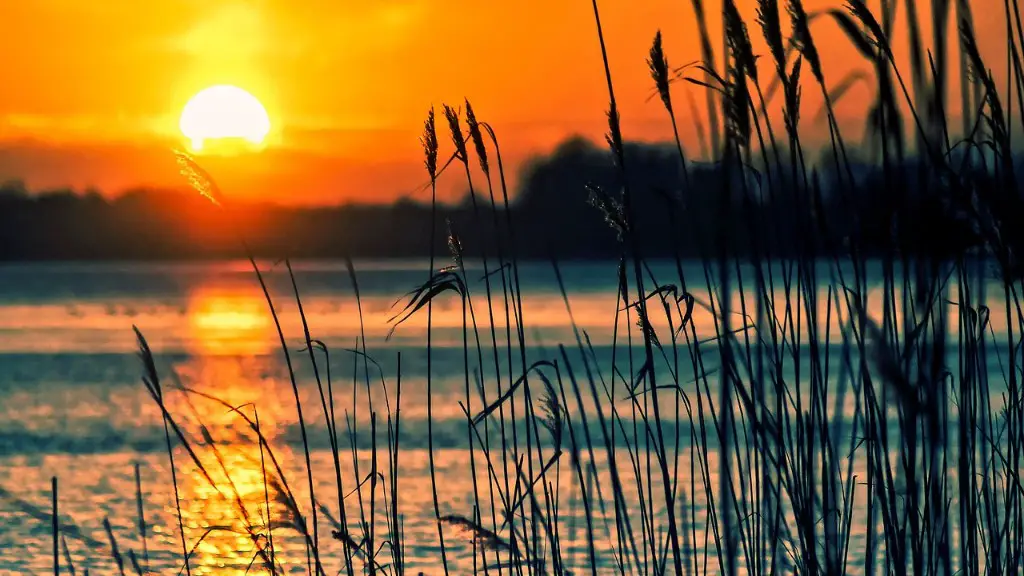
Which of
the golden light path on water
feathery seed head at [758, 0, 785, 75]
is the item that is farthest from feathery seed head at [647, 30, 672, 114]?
the golden light path on water

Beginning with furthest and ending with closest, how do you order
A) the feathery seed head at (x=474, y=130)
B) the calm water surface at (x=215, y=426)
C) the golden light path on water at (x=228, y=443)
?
the calm water surface at (x=215, y=426) → the golden light path on water at (x=228, y=443) → the feathery seed head at (x=474, y=130)

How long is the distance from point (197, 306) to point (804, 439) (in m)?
39.5

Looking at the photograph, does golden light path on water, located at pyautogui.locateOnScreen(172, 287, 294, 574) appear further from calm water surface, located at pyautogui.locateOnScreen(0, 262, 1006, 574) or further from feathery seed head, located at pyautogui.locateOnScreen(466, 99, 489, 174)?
feathery seed head, located at pyautogui.locateOnScreen(466, 99, 489, 174)

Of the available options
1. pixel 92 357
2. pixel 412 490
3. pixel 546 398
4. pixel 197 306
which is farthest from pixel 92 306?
pixel 546 398

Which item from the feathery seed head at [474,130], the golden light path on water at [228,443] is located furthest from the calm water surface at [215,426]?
the feathery seed head at [474,130]

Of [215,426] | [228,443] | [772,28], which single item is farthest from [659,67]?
[215,426]

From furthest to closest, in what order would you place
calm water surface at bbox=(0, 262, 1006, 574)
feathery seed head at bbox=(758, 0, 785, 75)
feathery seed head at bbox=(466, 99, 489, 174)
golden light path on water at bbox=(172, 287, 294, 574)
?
calm water surface at bbox=(0, 262, 1006, 574) < golden light path on water at bbox=(172, 287, 294, 574) < feathery seed head at bbox=(466, 99, 489, 174) < feathery seed head at bbox=(758, 0, 785, 75)

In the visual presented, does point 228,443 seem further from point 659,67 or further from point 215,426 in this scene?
point 659,67

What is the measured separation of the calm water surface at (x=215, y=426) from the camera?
568cm

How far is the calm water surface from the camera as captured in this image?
568 cm

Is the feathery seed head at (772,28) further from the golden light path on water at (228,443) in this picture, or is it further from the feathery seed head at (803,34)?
the golden light path on water at (228,443)

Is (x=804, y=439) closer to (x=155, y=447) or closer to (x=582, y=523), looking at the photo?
(x=582, y=523)

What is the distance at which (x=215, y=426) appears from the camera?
462 inches

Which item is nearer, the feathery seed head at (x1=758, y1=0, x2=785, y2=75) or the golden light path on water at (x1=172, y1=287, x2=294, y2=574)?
the feathery seed head at (x1=758, y1=0, x2=785, y2=75)
